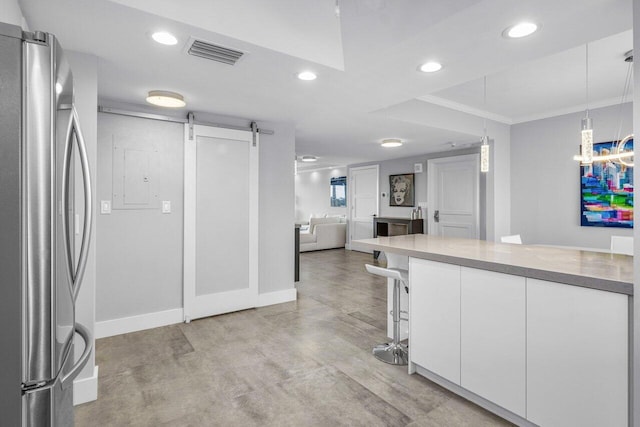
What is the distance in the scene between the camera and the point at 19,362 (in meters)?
0.90

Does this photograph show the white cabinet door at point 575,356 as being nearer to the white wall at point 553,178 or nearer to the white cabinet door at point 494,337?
the white cabinet door at point 494,337

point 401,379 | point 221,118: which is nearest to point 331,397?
point 401,379

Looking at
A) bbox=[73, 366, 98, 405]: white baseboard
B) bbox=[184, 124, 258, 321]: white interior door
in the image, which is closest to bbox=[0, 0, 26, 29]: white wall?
bbox=[184, 124, 258, 321]: white interior door

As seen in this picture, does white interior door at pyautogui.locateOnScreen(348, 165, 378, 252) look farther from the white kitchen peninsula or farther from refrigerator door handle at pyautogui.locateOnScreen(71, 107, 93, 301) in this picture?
refrigerator door handle at pyautogui.locateOnScreen(71, 107, 93, 301)

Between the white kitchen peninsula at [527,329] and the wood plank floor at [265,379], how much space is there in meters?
0.22

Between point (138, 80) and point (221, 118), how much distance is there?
113 centimetres

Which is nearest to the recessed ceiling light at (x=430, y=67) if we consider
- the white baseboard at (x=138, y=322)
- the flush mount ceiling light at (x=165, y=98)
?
the flush mount ceiling light at (x=165, y=98)

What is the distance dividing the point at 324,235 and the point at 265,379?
6.28m

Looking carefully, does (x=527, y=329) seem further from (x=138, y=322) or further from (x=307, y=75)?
(x=138, y=322)

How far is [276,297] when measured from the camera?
163 inches

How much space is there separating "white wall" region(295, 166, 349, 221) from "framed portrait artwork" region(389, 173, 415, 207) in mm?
2128

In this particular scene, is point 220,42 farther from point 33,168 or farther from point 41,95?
point 33,168

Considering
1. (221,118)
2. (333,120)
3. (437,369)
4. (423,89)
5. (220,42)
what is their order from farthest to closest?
1. (333,120)
2. (221,118)
3. (423,89)
4. (437,369)
5. (220,42)

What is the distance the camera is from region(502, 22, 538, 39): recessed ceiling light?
182cm
